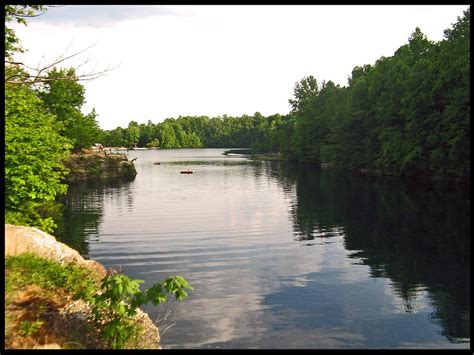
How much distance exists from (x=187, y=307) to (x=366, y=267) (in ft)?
31.0

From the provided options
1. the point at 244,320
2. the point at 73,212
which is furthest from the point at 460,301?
the point at 73,212

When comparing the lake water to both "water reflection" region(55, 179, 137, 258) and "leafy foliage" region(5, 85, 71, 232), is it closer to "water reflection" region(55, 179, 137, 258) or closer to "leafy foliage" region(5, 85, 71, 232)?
"water reflection" region(55, 179, 137, 258)

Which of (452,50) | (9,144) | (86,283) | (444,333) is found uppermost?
(452,50)

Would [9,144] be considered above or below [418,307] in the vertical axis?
above

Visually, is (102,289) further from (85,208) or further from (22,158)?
(85,208)

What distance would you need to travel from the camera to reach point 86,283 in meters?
13.0

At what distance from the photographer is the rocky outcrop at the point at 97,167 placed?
72.4 meters

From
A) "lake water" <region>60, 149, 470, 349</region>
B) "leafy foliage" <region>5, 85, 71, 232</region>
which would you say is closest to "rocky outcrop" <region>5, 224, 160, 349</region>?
"lake water" <region>60, 149, 470, 349</region>

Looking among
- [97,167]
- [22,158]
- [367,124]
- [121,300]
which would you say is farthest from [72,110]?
[121,300]

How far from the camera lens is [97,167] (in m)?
76.4

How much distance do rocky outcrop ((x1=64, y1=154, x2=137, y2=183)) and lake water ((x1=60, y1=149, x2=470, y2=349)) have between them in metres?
25.0

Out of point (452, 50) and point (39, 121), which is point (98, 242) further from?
point (452, 50)

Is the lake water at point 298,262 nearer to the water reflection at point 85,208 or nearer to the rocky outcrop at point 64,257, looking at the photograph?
the water reflection at point 85,208

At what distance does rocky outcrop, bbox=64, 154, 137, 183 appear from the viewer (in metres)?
72.4
